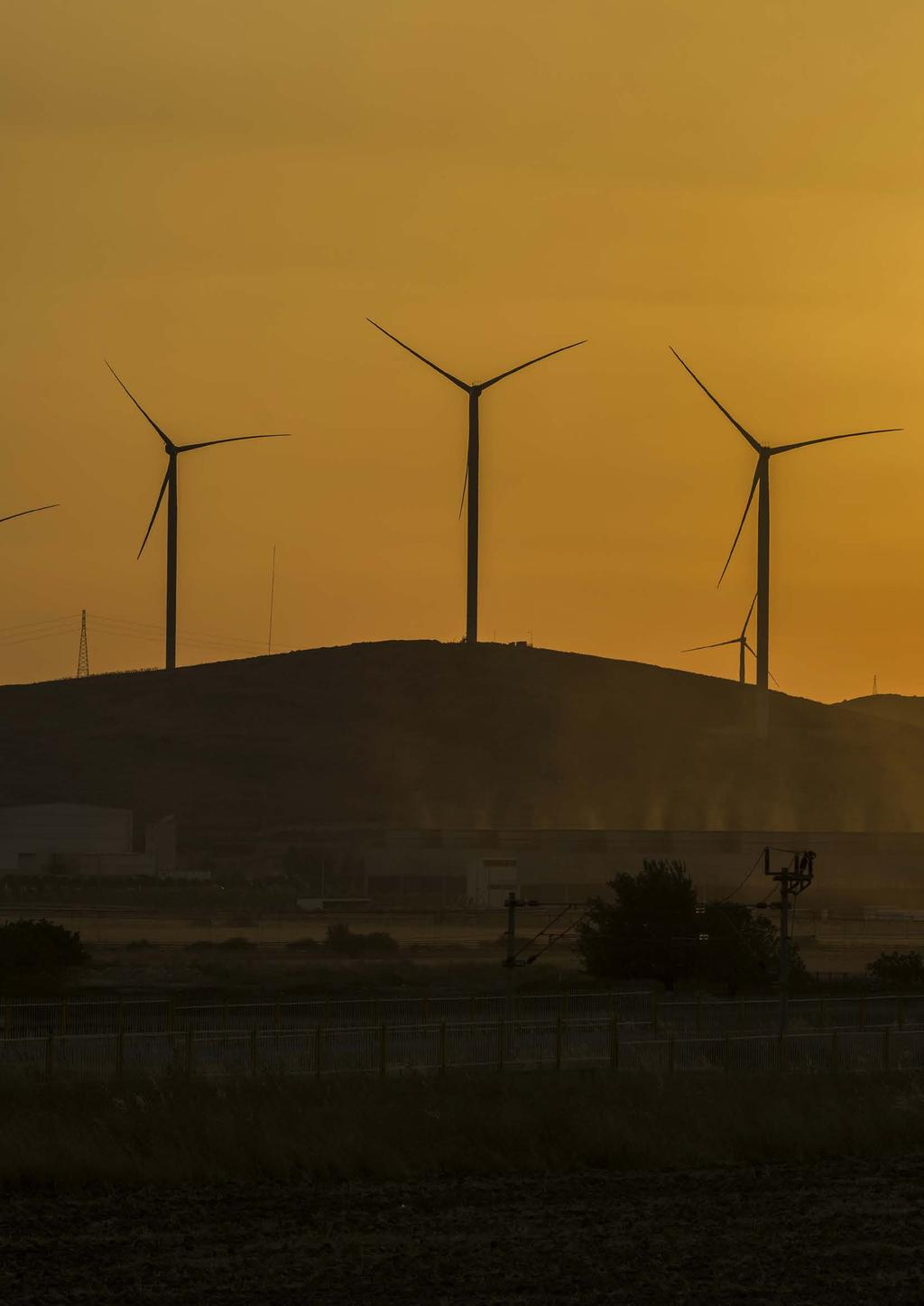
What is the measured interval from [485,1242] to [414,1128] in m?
8.66

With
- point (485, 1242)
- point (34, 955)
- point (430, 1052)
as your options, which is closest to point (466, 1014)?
point (430, 1052)

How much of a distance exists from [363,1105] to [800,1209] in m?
9.78

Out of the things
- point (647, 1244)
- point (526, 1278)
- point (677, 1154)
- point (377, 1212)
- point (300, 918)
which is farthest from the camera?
point (300, 918)

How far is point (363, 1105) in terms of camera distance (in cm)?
3791

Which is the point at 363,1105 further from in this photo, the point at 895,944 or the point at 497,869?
the point at 497,869

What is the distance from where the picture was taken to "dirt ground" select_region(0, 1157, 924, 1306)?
24.2 metres

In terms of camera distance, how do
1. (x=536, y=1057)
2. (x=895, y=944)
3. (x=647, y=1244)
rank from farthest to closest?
(x=895, y=944) < (x=536, y=1057) < (x=647, y=1244)

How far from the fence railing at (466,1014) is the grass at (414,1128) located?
1324cm

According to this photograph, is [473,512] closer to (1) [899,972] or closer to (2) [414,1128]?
(1) [899,972]

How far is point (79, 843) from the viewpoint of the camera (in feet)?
580

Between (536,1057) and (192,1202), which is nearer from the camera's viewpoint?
(192,1202)

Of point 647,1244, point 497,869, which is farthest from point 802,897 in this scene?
point 647,1244

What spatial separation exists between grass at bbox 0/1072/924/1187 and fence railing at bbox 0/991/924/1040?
13244 mm

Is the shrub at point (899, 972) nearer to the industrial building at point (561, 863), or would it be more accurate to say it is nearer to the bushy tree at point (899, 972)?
the bushy tree at point (899, 972)
